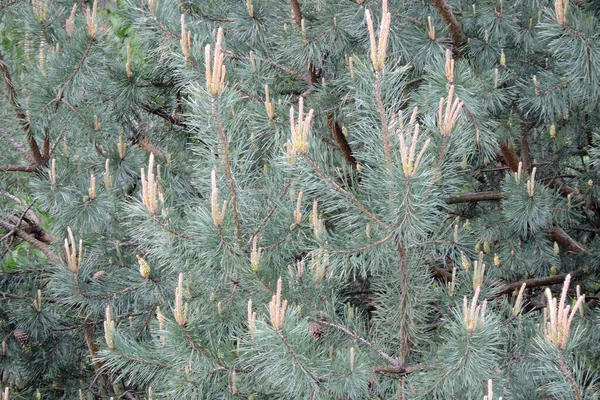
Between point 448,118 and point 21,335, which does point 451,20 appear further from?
point 21,335

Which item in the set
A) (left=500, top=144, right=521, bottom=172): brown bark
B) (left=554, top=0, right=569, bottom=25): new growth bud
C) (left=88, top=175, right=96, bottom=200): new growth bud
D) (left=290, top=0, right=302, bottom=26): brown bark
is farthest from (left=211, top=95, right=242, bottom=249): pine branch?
(left=500, top=144, right=521, bottom=172): brown bark

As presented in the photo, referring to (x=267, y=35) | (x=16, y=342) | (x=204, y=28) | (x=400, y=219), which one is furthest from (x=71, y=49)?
(x=400, y=219)

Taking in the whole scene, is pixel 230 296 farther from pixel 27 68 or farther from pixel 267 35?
pixel 27 68

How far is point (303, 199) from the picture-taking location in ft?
7.39

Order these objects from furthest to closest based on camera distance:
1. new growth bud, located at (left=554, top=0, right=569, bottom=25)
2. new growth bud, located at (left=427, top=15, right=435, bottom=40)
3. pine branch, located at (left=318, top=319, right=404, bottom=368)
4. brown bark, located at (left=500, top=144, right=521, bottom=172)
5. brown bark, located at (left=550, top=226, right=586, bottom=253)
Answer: brown bark, located at (left=550, top=226, right=586, bottom=253), brown bark, located at (left=500, top=144, right=521, bottom=172), new growth bud, located at (left=427, top=15, right=435, bottom=40), new growth bud, located at (left=554, top=0, right=569, bottom=25), pine branch, located at (left=318, top=319, right=404, bottom=368)

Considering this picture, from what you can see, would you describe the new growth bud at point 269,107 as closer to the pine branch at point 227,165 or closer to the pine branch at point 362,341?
the pine branch at point 227,165

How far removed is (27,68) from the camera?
3.56 metres

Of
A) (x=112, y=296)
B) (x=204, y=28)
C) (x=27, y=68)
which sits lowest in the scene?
(x=112, y=296)

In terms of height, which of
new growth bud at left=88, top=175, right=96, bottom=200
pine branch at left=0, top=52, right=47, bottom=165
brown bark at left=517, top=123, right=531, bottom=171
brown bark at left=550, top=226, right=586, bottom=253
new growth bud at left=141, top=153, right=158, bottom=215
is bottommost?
brown bark at left=550, top=226, right=586, bottom=253

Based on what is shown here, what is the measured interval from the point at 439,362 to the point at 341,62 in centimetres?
147

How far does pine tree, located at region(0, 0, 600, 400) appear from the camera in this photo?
2.00 meters

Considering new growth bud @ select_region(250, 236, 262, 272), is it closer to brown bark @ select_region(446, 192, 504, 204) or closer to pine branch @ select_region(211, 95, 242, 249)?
pine branch @ select_region(211, 95, 242, 249)

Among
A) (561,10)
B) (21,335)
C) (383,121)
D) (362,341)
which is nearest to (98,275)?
(21,335)

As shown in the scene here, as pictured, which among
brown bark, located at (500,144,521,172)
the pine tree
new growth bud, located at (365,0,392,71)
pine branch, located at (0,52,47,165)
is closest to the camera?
new growth bud, located at (365,0,392,71)
